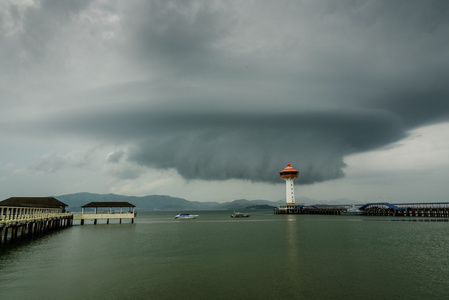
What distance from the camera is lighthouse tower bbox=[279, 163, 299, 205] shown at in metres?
155

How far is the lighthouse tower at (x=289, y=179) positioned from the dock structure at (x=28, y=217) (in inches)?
4163

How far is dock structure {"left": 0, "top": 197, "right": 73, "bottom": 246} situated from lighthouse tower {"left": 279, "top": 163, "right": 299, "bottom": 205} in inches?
4163

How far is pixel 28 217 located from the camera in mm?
52812

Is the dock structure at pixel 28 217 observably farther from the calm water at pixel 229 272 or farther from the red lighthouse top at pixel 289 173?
the red lighthouse top at pixel 289 173

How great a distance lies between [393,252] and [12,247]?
51.3 metres

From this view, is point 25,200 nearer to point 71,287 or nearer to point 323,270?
point 71,287

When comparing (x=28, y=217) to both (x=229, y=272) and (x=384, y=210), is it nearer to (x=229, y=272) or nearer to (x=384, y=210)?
(x=229, y=272)

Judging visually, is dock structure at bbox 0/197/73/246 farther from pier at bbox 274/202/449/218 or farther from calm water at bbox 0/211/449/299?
pier at bbox 274/202/449/218

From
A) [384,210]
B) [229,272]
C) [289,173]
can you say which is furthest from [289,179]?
[229,272]

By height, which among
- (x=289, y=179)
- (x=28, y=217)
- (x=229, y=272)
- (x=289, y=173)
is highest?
(x=289, y=173)

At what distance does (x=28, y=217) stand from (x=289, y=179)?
12570 centimetres

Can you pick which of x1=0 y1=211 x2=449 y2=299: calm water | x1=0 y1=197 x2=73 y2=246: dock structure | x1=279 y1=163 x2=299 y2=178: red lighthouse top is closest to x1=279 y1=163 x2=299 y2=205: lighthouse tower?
x1=279 y1=163 x2=299 y2=178: red lighthouse top

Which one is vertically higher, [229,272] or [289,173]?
[289,173]

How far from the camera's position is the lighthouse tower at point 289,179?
154875 millimetres
